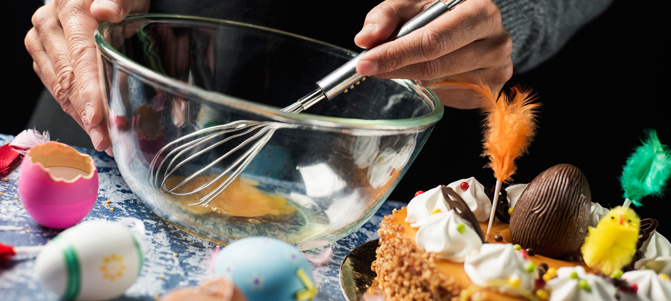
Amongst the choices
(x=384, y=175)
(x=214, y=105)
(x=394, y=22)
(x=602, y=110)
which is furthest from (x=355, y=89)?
(x=602, y=110)

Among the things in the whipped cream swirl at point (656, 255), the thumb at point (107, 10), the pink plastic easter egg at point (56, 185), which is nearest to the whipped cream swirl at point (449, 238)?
the whipped cream swirl at point (656, 255)

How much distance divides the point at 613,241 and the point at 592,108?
2.56ft

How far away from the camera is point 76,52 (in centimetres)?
77

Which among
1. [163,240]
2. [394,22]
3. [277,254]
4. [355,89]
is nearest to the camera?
[277,254]

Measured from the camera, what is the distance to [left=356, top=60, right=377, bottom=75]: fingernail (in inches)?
28.0

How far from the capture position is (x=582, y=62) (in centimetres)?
122

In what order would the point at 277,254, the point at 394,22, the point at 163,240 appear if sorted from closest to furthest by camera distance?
1. the point at 277,254
2. the point at 163,240
3. the point at 394,22

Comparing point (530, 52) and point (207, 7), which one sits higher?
point (207, 7)

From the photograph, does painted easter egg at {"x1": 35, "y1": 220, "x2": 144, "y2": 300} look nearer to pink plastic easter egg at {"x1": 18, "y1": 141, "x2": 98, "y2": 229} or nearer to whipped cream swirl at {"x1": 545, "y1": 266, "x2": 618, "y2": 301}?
pink plastic easter egg at {"x1": 18, "y1": 141, "x2": 98, "y2": 229}

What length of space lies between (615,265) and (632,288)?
39 millimetres

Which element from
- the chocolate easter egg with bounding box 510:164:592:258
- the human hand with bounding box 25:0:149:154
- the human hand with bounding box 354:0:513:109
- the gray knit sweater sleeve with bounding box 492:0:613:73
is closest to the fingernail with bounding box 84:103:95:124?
the human hand with bounding box 25:0:149:154

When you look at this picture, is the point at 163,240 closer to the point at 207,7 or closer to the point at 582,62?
the point at 207,7

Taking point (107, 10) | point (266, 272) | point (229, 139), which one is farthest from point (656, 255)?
point (107, 10)

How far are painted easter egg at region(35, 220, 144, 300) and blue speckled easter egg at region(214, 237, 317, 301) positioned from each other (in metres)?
0.09
